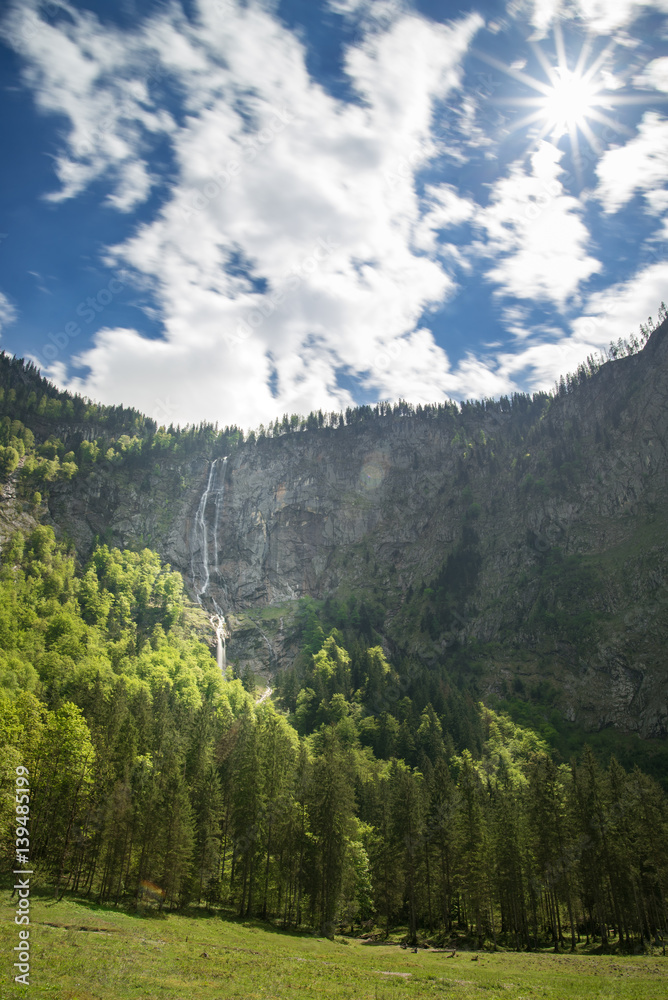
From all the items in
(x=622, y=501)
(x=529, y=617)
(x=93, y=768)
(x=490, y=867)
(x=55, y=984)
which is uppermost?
(x=622, y=501)

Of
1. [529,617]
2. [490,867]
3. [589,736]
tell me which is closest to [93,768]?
[490,867]

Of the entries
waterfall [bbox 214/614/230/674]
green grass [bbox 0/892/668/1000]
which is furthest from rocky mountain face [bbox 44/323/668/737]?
green grass [bbox 0/892/668/1000]

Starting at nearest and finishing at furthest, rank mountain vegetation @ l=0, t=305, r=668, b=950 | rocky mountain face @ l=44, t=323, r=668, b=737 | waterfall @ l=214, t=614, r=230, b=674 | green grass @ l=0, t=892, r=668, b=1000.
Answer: green grass @ l=0, t=892, r=668, b=1000, mountain vegetation @ l=0, t=305, r=668, b=950, rocky mountain face @ l=44, t=323, r=668, b=737, waterfall @ l=214, t=614, r=230, b=674

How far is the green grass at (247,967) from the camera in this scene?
22.0 metres

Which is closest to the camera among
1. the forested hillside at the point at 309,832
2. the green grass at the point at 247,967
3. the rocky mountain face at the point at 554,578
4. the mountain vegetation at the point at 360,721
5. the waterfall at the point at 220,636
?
the green grass at the point at 247,967

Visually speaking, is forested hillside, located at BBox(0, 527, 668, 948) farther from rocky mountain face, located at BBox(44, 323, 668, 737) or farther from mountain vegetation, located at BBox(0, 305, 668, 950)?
rocky mountain face, located at BBox(44, 323, 668, 737)

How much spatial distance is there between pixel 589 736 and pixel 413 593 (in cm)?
7675

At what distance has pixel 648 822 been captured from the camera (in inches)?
2072

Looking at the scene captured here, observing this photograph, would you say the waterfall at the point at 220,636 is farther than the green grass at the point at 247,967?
Yes

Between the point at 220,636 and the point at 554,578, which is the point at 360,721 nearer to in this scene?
the point at 220,636

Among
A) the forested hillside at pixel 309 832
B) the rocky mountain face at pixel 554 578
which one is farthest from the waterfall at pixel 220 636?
the forested hillside at pixel 309 832

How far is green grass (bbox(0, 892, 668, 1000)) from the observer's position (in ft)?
72.2

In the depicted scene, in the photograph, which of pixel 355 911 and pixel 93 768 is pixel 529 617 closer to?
pixel 355 911

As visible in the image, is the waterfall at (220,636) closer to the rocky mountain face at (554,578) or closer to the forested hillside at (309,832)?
the rocky mountain face at (554,578)
